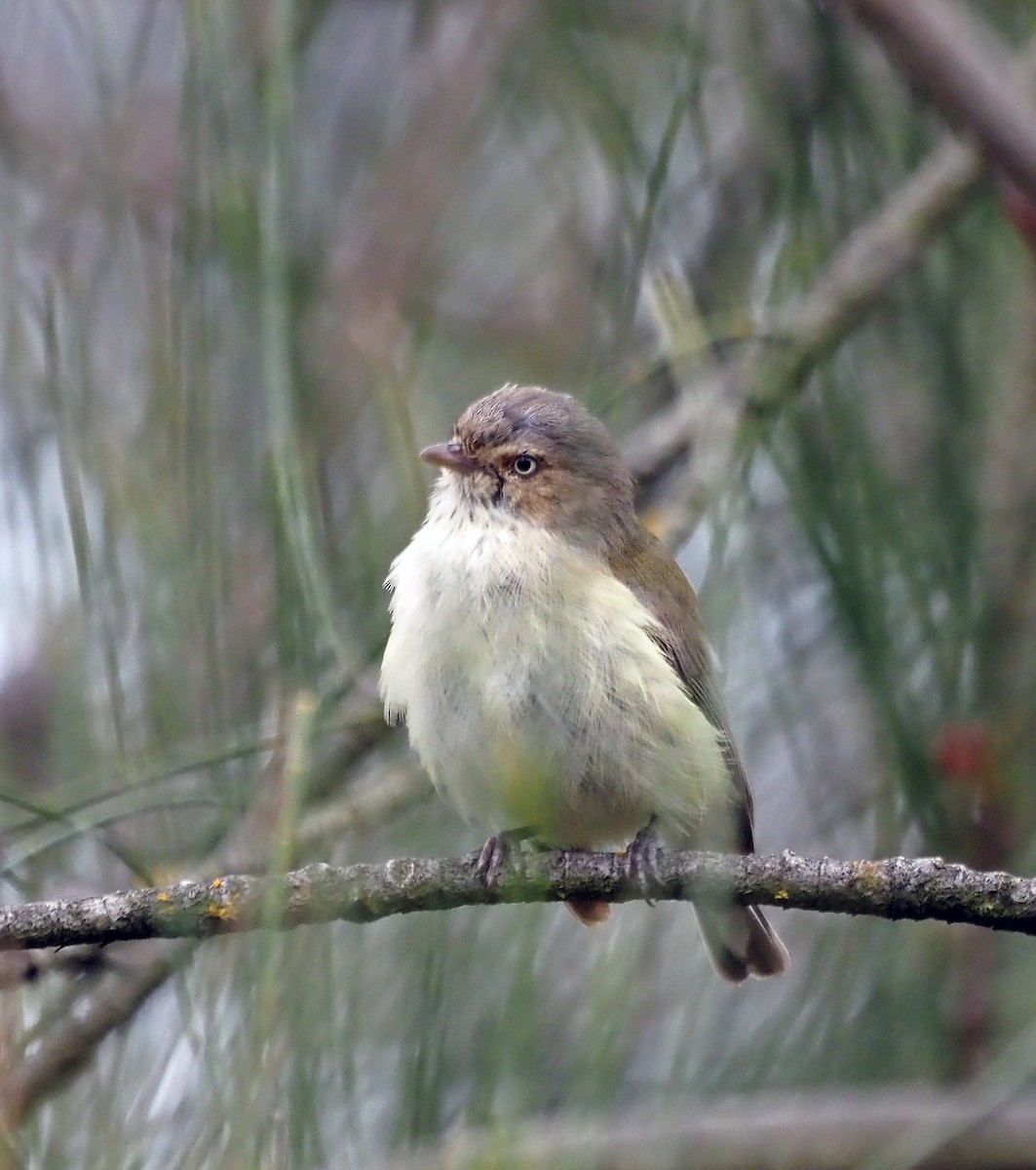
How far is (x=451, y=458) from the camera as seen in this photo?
3.39 metres

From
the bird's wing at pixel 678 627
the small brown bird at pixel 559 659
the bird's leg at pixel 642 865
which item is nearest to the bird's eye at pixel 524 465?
the small brown bird at pixel 559 659

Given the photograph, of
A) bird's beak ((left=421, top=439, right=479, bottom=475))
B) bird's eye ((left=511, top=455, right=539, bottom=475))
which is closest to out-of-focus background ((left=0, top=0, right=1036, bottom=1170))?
bird's beak ((left=421, top=439, right=479, bottom=475))

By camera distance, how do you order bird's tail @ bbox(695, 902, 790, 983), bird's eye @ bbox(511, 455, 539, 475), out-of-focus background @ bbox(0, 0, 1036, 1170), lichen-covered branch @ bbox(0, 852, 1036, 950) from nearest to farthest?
1. out-of-focus background @ bbox(0, 0, 1036, 1170)
2. lichen-covered branch @ bbox(0, 852, 1036, 950)
3. bird's tail @ bbox(695, 902, 790, 983)
4. bird's eye @ bbox(511, 455, 539, 475)

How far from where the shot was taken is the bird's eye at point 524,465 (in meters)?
3.46

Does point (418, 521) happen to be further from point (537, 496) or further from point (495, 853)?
point (495, 853)

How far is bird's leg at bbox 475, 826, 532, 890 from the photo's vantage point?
Answer: 2.20 m

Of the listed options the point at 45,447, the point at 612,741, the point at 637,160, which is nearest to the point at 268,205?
the point at 637,160

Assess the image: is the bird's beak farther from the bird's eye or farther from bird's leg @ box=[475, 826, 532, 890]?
bird's leg @ box=[475, 826, 532, 890]

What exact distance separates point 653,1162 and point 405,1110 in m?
0.36

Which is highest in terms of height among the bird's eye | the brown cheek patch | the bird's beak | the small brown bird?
the bird's beak

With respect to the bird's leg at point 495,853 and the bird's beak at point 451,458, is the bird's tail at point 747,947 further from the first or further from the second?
the bird's beak at point 451,458

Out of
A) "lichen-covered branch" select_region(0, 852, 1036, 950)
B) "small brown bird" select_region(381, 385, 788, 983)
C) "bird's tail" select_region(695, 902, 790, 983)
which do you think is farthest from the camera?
"bird's tail" select_region(695, 902, 790, 983)

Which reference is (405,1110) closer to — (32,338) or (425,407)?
(32,338)

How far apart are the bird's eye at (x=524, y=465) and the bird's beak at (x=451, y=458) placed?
0.29 ft
